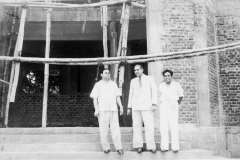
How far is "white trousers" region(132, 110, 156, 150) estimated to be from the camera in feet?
23.8

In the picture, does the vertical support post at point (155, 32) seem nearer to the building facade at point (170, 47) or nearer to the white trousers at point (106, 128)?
the building facade at point (170, 47)

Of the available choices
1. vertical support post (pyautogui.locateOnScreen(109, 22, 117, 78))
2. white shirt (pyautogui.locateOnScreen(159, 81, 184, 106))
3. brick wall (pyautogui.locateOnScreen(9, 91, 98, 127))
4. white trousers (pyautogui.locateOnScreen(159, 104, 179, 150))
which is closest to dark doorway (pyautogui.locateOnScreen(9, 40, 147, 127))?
brick wall (pyautogui.locateOnScreen(9, 91, 98, 127))

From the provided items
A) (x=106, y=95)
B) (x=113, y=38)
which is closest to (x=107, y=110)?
(x=106, y=95)

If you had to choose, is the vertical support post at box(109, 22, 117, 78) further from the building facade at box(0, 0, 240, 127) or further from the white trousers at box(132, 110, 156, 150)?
the white trousers at box(132, 110, 156, 150)

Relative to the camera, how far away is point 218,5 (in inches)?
428

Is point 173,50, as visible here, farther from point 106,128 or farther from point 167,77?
point 106,128

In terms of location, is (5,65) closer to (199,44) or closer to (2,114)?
(2,114)

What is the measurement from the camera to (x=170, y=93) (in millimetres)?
7578

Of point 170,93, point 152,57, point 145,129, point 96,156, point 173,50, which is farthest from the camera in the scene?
point 173,50

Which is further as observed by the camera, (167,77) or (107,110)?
(167,77)

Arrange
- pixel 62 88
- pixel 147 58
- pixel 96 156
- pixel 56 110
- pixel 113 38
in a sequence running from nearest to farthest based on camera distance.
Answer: pixel 96 156
pixel 147 58
pixel 56 110
pixel 113 38
pixel 62 88

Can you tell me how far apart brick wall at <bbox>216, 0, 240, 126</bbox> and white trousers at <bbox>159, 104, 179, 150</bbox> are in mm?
3347

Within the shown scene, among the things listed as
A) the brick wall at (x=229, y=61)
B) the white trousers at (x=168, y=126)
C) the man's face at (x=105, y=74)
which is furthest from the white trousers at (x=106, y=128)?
the brick wall at (x=229, y=61)

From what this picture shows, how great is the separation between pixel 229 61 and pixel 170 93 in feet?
11.8
